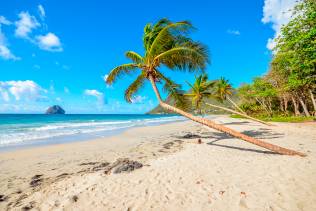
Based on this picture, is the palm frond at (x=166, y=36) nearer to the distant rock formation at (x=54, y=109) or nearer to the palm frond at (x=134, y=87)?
the palm frond at (x=134, y=87)

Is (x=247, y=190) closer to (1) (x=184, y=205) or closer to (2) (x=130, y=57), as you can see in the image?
(1) (x=184, y=205)

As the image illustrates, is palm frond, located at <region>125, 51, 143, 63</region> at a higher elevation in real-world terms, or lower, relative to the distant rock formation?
lower

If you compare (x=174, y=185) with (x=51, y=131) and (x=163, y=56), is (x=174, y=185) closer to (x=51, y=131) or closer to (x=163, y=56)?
(x=163, y=56)

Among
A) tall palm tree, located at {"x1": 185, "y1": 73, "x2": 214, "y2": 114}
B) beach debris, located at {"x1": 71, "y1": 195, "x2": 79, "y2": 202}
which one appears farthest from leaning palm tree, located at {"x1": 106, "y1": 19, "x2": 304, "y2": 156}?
tall palm tree, located at {"x1": 185, "y1": 73, "x2": 214, "y2": 114}

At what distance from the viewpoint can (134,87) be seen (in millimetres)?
9492

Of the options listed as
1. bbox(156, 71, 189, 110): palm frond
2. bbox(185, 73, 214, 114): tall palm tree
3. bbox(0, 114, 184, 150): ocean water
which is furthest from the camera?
bbox(185, 73, 214, 114): tall palm tree

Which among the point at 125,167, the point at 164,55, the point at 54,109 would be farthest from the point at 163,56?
the point at 54,109

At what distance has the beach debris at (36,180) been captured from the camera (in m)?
4.73

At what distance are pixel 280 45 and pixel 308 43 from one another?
95.9 inches

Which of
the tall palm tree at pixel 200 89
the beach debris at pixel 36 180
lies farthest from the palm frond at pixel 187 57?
the tall palm tree at pixel 200 89

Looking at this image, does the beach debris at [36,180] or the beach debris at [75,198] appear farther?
the beach debris at [36,180]

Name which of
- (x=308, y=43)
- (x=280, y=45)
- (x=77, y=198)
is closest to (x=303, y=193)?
(x=77, y=198)

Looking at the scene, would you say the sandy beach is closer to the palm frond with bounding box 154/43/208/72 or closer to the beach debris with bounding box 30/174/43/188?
the beach debris with bounding box 30/174/43/188

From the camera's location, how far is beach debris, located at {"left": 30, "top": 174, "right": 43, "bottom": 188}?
186 inches
